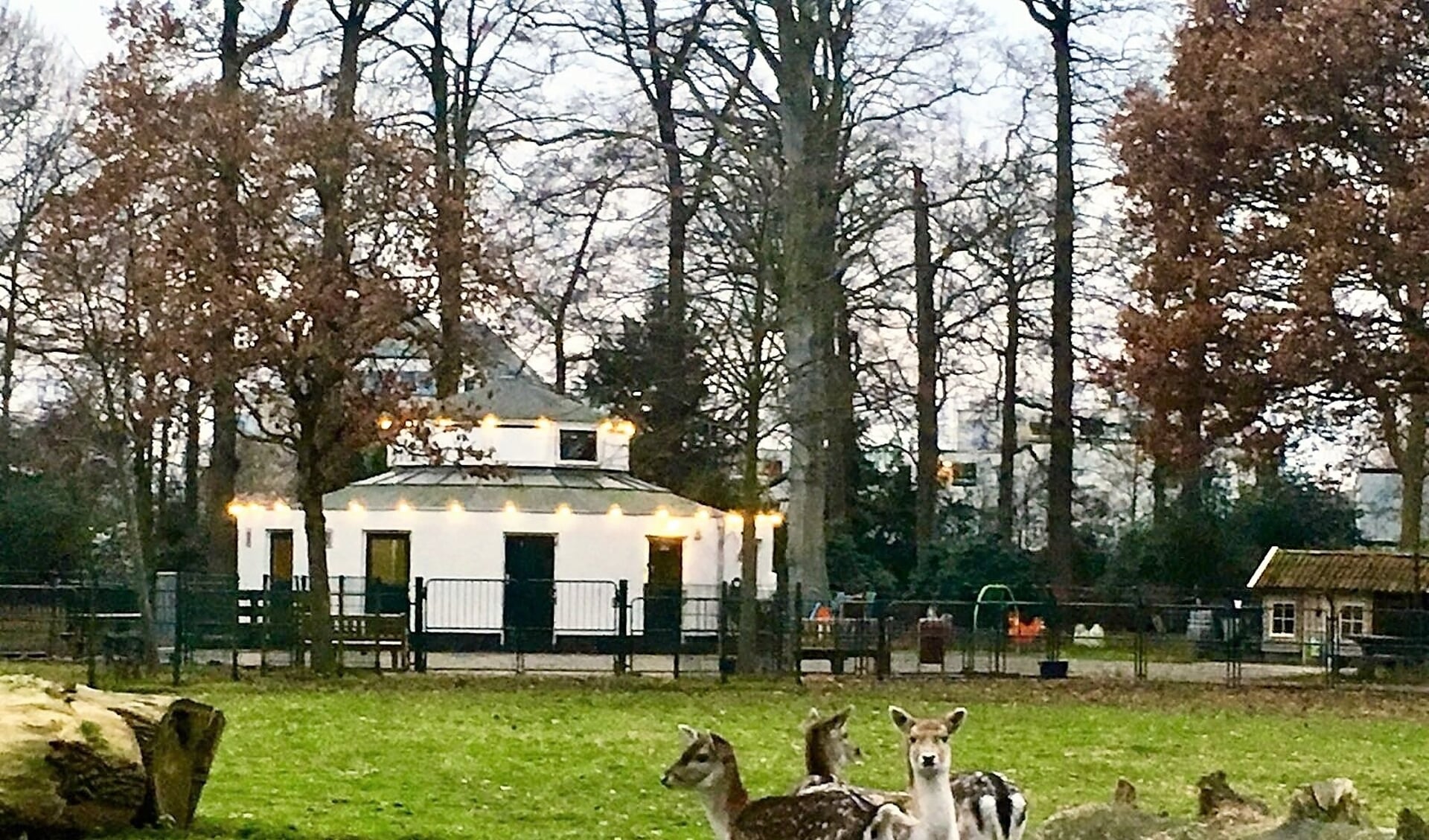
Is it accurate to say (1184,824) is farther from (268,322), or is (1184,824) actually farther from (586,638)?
(586,638)

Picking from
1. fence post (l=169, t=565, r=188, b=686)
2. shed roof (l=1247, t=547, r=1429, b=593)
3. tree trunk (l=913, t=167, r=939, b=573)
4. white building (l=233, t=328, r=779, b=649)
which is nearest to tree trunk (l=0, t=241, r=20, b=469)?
white building (l=233, t=328, r=779, b=649)

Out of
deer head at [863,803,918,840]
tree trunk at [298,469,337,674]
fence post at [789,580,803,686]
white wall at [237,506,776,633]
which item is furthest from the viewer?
white wall at [237,506,776,633]

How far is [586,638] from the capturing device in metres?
35.9

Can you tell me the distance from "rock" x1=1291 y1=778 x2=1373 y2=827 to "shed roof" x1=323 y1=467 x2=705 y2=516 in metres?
28.6

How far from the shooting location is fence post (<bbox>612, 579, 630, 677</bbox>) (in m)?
32.0

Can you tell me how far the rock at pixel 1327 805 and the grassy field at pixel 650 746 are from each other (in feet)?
14.3

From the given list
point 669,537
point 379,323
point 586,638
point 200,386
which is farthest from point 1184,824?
point 669,537

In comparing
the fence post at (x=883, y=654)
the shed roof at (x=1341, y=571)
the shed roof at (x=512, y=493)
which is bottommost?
the fence post at (x=883, y=654)

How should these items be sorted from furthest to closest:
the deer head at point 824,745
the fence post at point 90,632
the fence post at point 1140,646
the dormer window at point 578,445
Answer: the dormer window at point 578,445
the fence post at point 1140,646
the fence post at point 90,632
the deer head at point 824,745

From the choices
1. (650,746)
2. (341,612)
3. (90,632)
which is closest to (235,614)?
(341,612)

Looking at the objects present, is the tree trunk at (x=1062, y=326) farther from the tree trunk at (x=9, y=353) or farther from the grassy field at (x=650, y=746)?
the tree trunk at (x=9, y=353)

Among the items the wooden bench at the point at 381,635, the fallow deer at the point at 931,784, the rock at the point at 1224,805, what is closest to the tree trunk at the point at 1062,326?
the wooden bench at the point at 381,635

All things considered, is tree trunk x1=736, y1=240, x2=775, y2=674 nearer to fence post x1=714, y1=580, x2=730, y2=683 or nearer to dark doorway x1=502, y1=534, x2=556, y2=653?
fence post x1=714, y1=580, x2=730, y2=683

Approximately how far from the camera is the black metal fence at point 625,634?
104 ft
